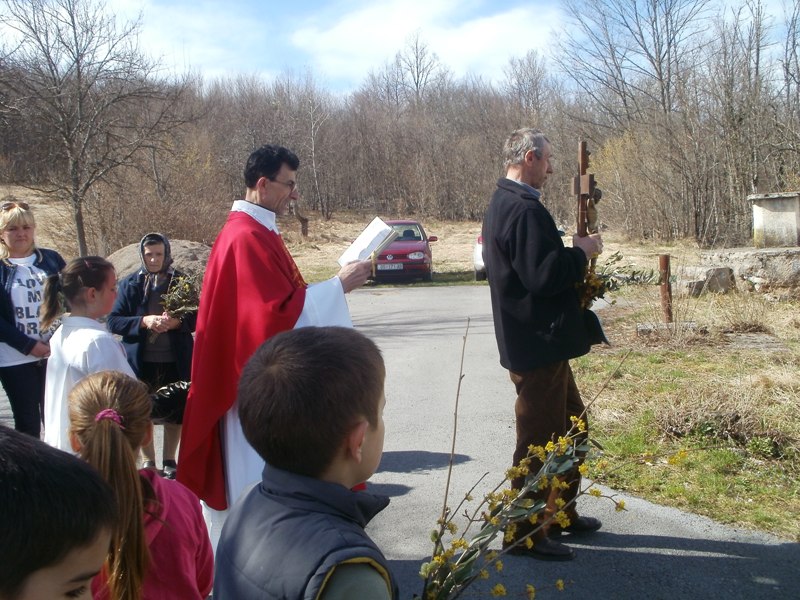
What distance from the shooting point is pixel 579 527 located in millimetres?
4223

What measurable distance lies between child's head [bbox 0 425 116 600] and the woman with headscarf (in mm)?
3952

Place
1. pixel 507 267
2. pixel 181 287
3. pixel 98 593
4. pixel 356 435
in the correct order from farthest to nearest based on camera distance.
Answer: pixel 181 287, pixel 507 267, pixel 98 593, pixel 356 435

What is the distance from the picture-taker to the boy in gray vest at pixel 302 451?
1.55 metres

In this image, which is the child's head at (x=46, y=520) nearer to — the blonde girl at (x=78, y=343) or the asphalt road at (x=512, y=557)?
the asphalt road at (x=512, y=557)

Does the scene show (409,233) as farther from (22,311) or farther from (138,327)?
(22,311)

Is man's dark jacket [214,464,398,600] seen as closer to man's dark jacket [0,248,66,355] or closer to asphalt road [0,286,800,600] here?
asphalt road [0,286,800,600]

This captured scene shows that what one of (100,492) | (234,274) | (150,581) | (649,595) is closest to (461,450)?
(649,595)

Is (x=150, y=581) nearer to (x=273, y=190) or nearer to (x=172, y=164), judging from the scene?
(x=273, y=190)

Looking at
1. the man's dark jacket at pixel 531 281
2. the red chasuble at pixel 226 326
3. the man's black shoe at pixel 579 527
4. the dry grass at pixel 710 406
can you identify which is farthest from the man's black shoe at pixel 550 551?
the red chasuble at pixel 226 326

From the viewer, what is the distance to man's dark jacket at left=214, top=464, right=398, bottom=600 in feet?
4.81

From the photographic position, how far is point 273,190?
3.64 m

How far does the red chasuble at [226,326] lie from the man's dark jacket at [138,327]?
156cm

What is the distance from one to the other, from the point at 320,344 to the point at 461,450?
172 inches

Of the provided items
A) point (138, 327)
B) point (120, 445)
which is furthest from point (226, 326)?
point (138, 327)
